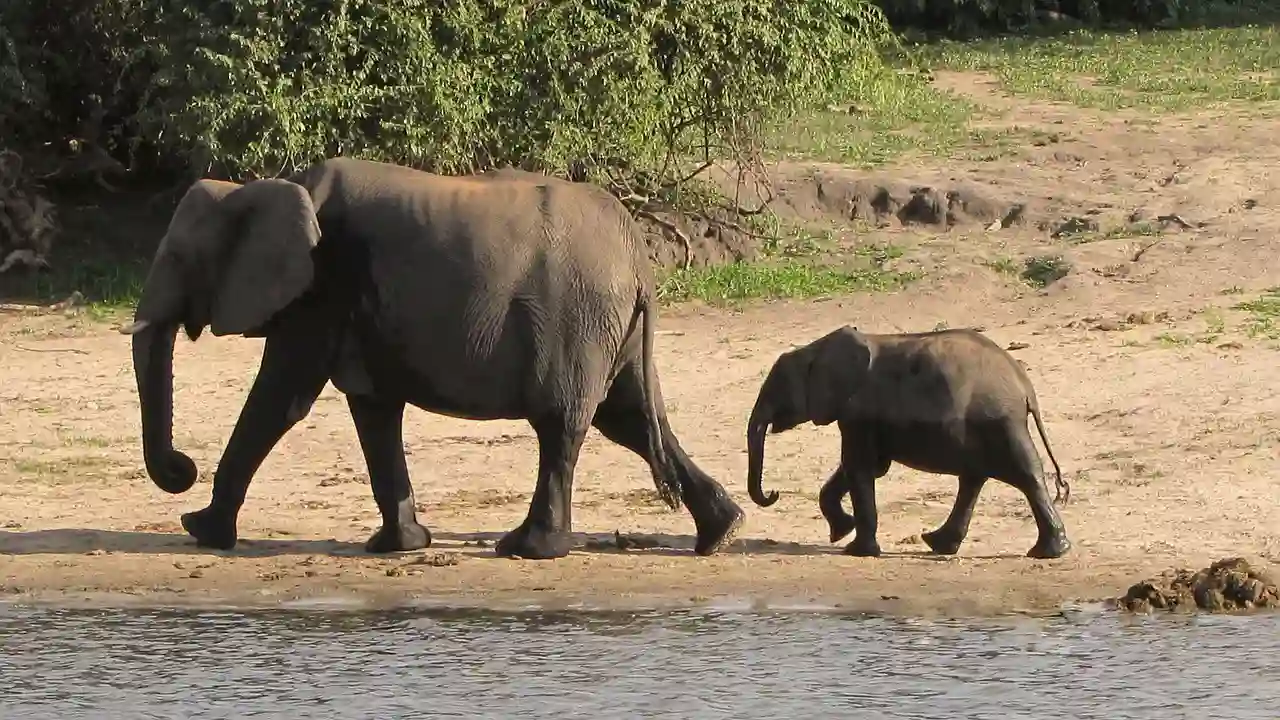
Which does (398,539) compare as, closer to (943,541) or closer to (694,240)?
(943,541)

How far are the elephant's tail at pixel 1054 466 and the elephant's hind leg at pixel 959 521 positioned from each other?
11.7 inches

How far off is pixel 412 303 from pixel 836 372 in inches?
64.4

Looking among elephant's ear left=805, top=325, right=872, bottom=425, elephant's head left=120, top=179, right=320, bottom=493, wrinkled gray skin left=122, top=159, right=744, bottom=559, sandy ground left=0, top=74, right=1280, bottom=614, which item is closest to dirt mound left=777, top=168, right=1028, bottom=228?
sandy ground left=0, top=74, right=1280, bottom=614

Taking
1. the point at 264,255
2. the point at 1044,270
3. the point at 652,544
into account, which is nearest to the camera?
the point at 264,255

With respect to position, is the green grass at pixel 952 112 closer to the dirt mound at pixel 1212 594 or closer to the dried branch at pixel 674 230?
the dried branch at pixel 674 230

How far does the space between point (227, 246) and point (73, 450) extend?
7.79 feet

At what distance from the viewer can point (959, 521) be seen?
935 centimetres

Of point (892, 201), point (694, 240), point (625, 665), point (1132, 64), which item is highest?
point (1132, 64)

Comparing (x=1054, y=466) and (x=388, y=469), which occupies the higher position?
(x=388, y=469)

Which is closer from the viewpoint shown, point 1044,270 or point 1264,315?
point 1264,315

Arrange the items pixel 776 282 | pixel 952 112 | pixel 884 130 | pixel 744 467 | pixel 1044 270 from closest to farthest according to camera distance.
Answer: pixel 744 467 → pixel 1044 270 → pixel 776 282 → pixel 884 130 → pixel 952 112

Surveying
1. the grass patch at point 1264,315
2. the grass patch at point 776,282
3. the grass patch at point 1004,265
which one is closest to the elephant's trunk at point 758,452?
the grass patch at point 1264,315

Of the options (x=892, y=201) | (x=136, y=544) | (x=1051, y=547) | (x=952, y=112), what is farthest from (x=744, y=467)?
(x=952, y=112)

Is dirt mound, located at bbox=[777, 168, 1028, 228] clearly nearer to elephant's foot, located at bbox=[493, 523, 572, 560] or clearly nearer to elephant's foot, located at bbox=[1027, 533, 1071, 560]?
elephant's foot, located at bbox=[1027, 533, 1071, 560]
